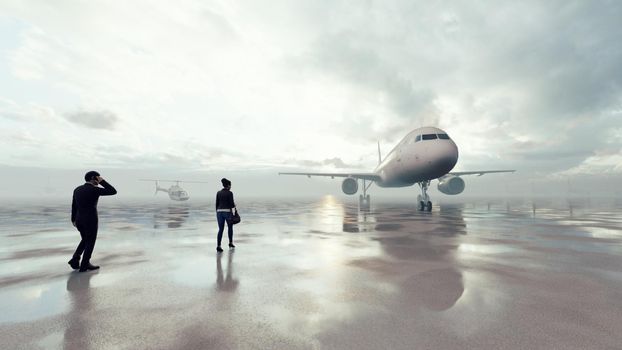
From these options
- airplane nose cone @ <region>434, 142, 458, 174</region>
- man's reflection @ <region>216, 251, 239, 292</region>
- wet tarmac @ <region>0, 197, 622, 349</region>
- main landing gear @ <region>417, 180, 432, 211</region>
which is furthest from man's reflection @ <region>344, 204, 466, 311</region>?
main landing gear @ <region>417, 180, 432, 211</region>

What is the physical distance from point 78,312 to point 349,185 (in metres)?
26.0

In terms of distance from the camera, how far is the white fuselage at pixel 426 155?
17281mm

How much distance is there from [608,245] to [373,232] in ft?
23.1

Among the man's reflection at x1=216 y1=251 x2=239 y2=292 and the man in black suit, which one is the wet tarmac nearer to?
the man's reflection at x1=216 y1=251 x2=239 y2=292

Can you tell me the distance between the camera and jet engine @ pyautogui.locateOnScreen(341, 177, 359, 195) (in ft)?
95.3

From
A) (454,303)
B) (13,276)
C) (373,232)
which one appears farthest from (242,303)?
(373,232)

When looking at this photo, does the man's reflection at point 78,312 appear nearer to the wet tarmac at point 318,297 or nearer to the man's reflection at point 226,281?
the wet tarmac at point 318,297

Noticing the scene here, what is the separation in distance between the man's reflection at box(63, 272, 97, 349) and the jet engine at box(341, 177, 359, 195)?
2436 cm

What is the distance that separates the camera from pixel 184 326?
144 inches

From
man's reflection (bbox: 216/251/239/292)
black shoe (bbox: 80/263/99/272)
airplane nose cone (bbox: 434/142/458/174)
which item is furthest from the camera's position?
airplane nose cone (bbox: 434/142/458/174)

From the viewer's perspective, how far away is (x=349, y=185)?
95.7ft

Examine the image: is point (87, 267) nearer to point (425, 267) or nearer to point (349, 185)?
point (425, 267)

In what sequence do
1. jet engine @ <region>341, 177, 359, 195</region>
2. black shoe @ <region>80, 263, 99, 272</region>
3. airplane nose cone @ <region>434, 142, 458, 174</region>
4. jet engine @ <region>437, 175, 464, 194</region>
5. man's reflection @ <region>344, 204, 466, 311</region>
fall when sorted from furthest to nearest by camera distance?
1. jet engine @ <region>341, 177, 359, 195</region>
2. jet engine @ <region>437, 175, 464, 194</region>
3. airplane nose cone @ <region>434, 142, 458, 174</region>
4. black shoe @ <region>80, 263, 99, 272</region>
5. man's reflection @ <region>344, 204, 466, 311</region>

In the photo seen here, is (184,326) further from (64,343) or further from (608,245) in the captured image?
(608,245)
